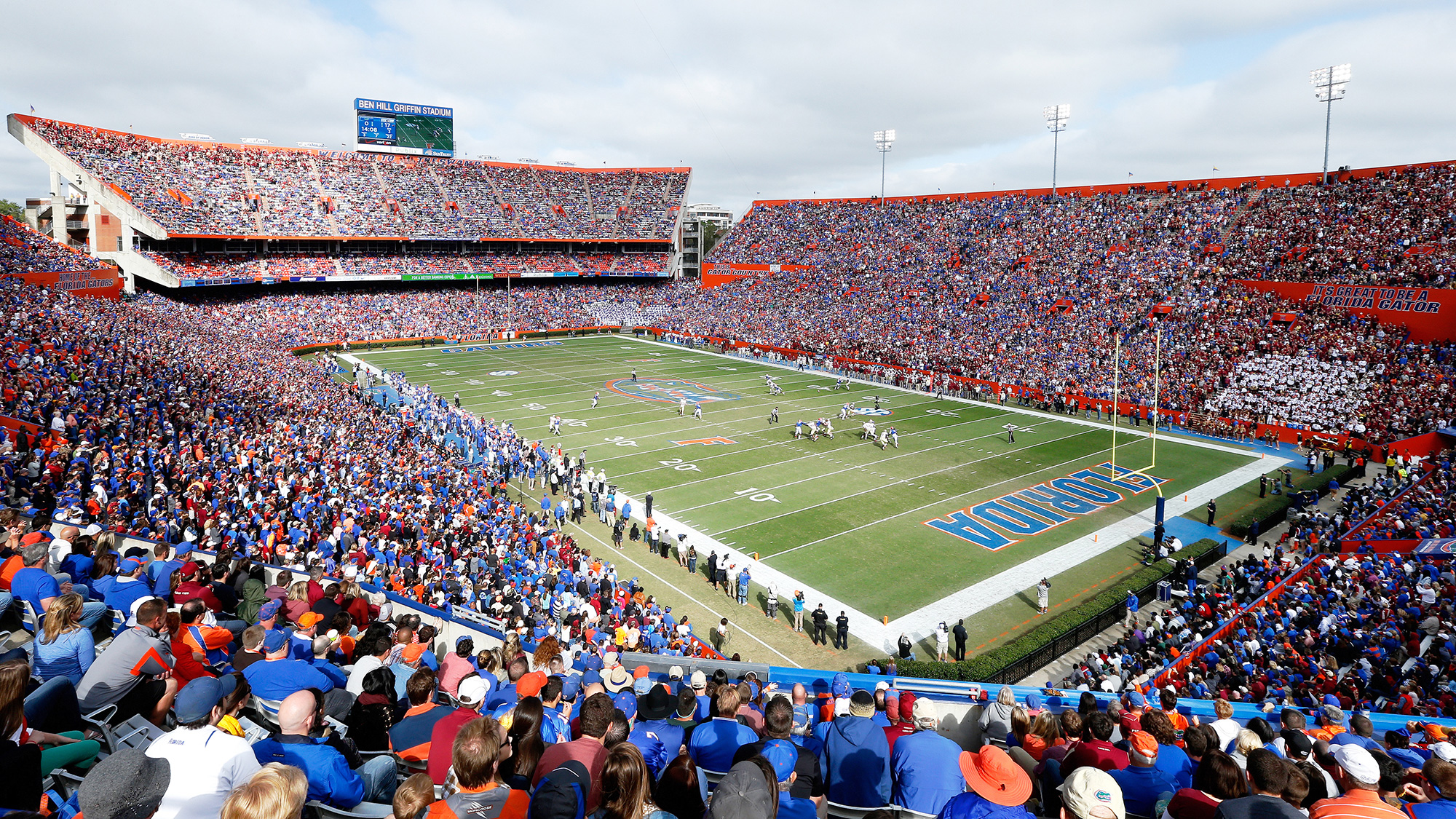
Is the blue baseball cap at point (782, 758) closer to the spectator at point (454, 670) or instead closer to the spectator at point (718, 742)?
the spectator at point (718, 742)

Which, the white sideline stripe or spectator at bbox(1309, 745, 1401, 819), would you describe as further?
the white sideline stripe

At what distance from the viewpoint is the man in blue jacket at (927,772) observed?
4219mm

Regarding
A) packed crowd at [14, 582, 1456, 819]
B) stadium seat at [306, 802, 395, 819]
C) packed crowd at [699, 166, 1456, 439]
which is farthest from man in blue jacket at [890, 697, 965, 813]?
packed crowd at [699, 166, 1456, 439]

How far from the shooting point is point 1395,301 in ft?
107

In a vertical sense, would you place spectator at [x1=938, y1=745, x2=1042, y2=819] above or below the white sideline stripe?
above

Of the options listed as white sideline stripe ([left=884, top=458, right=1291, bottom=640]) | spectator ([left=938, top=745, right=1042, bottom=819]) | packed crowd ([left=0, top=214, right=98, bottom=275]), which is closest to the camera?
spectator ([left=938, top=745, right=1042, bottom=819])

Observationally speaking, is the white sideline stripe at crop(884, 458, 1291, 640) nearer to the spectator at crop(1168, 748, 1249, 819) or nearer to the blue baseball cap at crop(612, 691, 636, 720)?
the blue baseball cap at crop(612, 691, 636, 720)

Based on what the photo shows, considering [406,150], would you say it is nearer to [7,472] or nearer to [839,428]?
→ [839,428]

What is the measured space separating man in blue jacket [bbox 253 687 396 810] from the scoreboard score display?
258ft

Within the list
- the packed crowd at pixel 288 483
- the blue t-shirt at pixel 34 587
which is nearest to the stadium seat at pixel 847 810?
the packed crowd at pixel 288 483

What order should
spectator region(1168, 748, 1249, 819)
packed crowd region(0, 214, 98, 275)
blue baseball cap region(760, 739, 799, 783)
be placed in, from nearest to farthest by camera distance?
1. spectator region(1168, 748, 1249, 819)
2. blue baseball cap region(760, 739, 799, 783)
3. packed crowd region(0, 214, 98, 275)

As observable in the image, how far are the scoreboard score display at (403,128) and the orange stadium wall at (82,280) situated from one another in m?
33.1

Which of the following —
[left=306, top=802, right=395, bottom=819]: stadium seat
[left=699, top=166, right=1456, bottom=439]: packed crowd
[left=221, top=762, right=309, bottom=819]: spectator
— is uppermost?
[left=699, top=166, right=1456, bottom=439]: packed crowd

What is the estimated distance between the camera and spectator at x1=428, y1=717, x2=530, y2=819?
337cm
